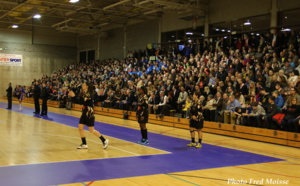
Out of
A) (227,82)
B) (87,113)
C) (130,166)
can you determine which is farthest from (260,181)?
(227,82)

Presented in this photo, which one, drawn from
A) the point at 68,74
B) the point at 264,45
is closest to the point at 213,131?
the point at 264,45

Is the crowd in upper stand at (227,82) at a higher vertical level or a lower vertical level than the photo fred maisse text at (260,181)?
higher

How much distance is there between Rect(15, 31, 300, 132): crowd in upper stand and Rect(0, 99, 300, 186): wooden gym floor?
134 centimetres

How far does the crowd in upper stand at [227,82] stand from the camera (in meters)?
11.7

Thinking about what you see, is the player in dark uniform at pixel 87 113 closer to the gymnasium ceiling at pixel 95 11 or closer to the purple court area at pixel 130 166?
the purple court area at pixel 130 166

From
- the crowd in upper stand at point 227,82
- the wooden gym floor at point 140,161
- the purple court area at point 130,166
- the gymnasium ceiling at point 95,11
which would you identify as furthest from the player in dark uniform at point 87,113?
the gymnasium ceiling at point 95,11

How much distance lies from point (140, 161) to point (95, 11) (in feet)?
75.3

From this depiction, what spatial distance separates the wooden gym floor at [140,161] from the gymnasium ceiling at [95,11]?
12118mm

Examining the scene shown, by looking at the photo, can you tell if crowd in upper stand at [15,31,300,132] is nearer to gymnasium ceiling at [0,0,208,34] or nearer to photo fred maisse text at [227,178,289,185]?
gymnasium ceiling at [0,0,208,34]

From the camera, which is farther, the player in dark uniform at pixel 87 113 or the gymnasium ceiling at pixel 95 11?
the gymnasium ceiling at pixel 95 11

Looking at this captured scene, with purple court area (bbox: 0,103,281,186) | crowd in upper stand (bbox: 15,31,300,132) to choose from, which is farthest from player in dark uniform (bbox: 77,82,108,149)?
crowd in upper stand (bbox: 15,31,300,132)

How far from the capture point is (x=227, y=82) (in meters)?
14.6

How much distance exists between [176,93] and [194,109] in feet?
20.9

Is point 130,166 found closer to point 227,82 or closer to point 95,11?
point 227,82
